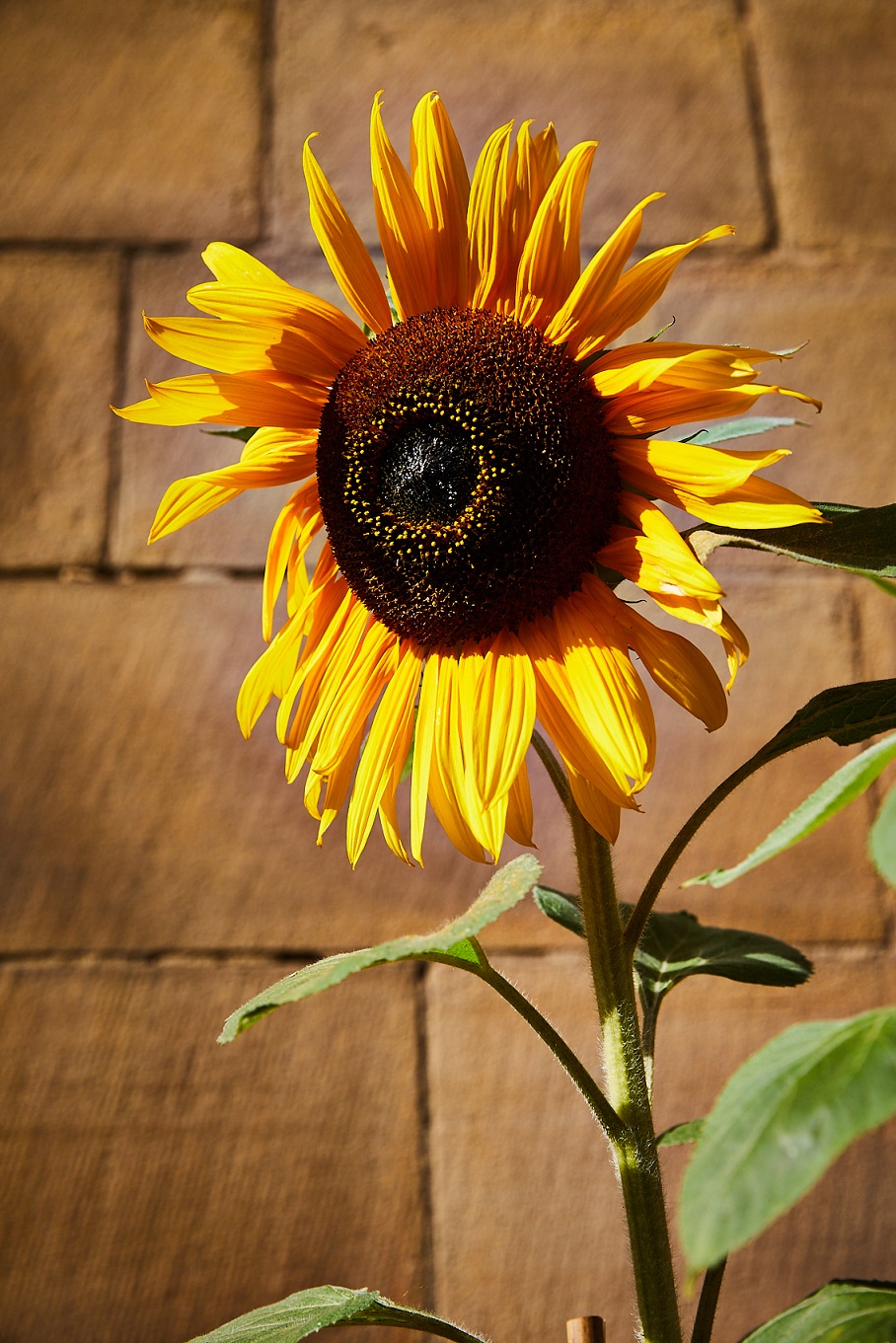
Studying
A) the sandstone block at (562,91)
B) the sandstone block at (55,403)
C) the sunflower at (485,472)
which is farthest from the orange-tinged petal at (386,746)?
the sandstone block at (562,91)

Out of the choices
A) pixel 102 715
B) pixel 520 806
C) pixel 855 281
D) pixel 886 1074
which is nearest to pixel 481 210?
pixel 520 806

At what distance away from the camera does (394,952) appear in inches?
13.4

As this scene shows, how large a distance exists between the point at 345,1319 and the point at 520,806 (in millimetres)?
198

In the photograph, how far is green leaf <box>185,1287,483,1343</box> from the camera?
40 centimetres

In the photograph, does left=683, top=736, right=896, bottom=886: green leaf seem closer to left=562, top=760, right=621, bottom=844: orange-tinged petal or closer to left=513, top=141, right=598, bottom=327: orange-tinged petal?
left=562, top=760, right=621, bottom=844: orange-tinged petal

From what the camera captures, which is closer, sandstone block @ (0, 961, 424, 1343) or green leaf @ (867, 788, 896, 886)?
green leaf @ (867, 788, 896, 886)

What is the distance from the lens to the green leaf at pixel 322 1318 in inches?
15.6

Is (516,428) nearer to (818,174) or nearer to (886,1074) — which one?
(886,1074)

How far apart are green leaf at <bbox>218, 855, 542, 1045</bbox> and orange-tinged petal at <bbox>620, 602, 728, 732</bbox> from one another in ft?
0.27

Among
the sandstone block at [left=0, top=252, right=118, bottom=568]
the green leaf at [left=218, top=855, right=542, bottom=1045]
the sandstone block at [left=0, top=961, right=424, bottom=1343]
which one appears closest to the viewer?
the green leaf at [left=218, top=855, right=542, bottom=1045]

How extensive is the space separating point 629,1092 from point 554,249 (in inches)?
12.6

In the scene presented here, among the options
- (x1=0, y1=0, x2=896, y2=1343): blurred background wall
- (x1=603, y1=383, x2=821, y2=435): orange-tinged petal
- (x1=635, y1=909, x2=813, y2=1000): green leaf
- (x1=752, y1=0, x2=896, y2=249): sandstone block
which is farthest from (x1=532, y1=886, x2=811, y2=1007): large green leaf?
(x1=752, y1=0, x2=896, y2=249): sandstone block

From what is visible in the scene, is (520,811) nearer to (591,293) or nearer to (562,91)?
(591,293)

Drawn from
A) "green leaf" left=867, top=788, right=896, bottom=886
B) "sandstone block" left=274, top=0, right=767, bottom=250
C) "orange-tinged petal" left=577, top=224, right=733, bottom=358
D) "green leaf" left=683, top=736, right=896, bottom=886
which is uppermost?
"sandstone block" left=274, top=0, right=767, bottom=250
